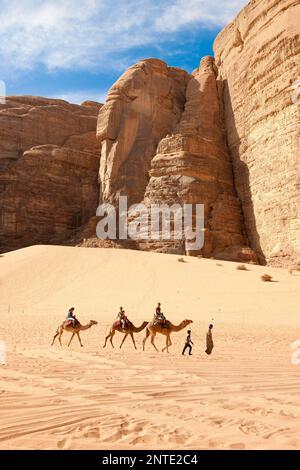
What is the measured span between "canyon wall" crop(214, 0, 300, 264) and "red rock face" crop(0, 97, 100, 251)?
15.8m

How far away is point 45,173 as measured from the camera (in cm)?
4688

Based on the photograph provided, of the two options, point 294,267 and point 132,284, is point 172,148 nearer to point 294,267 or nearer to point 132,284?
point 294,267

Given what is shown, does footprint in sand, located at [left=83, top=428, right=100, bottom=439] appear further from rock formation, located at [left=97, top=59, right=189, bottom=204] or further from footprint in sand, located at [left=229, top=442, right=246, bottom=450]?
rock formation, located at [left=97, top=59, right=189, bottom=204]

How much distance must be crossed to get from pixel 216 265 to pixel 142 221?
9773 mm

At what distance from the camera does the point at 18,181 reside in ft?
150

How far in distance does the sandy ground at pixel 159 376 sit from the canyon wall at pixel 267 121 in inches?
335

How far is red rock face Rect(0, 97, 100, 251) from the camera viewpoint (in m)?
43.9

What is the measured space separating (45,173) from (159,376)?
41681mm

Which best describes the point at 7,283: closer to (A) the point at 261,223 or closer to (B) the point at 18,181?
(A) the point at 261,223

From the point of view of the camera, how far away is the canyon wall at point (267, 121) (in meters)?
30.7

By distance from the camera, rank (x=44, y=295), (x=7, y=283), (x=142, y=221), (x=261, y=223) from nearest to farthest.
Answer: (x=44, y=295)
(x=7, y=283)
(x=261, y=223)
(x=142, y=221)

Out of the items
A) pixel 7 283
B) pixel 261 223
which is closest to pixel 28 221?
pixel 7 283

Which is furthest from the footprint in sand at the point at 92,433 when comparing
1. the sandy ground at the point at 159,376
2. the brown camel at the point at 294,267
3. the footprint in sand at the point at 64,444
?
the brown camel at the point at 294,267

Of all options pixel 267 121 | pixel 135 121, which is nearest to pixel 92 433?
pixel 267 121
